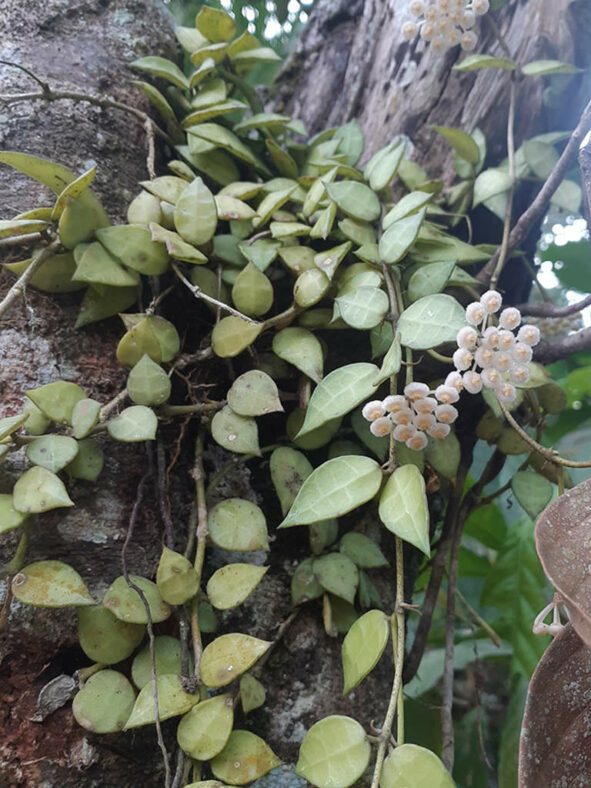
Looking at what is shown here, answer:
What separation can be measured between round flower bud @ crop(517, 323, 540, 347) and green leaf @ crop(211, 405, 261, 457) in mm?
251

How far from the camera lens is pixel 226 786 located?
1.47 ft

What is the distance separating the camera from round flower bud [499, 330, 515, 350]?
0.50m

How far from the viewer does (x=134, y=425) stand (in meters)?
0.52

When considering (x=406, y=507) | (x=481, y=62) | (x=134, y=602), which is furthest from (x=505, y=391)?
(x=481, y=62)

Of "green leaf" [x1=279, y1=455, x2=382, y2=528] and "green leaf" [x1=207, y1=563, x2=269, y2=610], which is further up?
"green leaf" [x1=279, y1=455, x2=382, y2=528]

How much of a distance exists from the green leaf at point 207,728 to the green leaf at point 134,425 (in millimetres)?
221

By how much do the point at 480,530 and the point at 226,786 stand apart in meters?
0.89

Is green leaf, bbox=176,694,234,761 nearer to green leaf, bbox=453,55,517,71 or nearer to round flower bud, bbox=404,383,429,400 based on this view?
round flower bud, bbox=404,383,429,400

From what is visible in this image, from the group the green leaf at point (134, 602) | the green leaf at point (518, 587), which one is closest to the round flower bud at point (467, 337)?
the green leaf at point (134, 602)

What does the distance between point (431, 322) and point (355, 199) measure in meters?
0.23

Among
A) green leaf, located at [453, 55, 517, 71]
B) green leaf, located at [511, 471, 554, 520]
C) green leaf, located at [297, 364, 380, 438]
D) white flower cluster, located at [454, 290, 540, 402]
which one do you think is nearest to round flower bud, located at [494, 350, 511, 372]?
white flower cluster, located at [454, 290, 540, 402]

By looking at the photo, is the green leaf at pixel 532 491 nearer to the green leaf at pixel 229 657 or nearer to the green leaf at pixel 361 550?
the green leaf at pixel 361 550

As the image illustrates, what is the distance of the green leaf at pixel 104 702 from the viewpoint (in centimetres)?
48

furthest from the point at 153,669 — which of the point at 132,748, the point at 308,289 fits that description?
the point at 308,289
